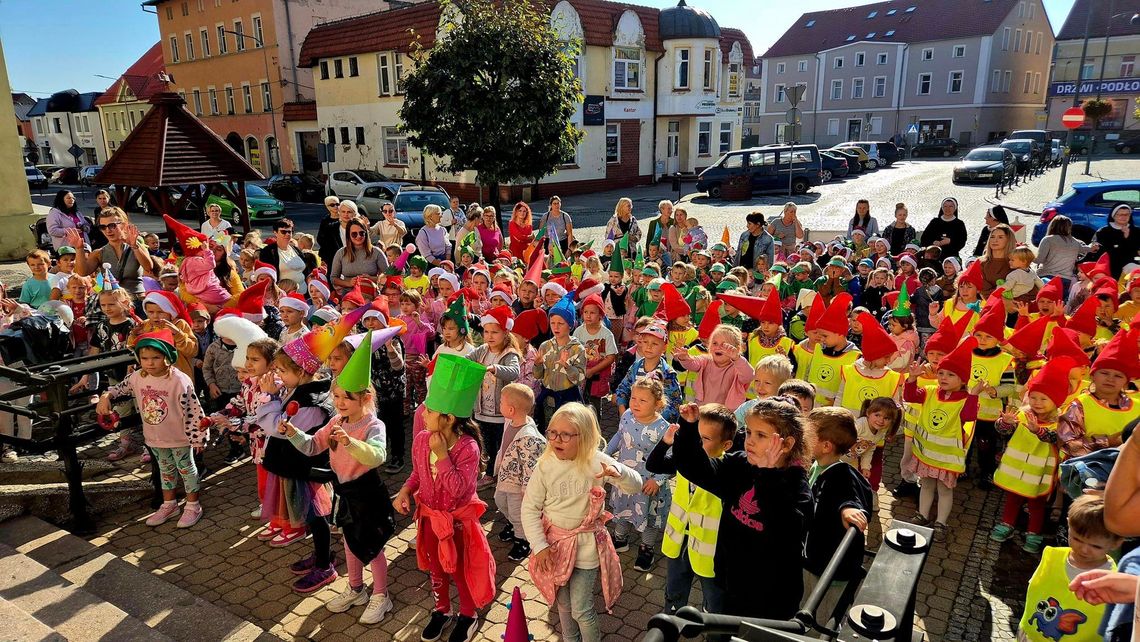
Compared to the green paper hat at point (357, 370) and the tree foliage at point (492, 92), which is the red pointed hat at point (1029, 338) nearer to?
the green paper hat at point (357, 370)

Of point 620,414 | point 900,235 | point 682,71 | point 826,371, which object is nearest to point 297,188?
point 682,71

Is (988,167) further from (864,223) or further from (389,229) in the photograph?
(389,229)

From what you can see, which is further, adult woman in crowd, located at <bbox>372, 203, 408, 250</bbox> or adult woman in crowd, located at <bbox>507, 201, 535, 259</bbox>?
adult woman in crowd, located at <bbox>507, 201, 535, 259</bbox>

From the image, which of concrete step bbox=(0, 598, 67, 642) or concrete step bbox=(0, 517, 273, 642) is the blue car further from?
concrete step bbox=(0, 598, 67, 642)

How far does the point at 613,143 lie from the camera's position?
33125 mm

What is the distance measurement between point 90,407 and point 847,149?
3536 centimetres

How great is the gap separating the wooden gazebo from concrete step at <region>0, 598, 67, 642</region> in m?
8.48

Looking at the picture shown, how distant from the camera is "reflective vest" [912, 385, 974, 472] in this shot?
16.4ft

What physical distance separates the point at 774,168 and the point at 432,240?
20.5 meters

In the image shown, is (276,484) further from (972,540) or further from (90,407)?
(972,540)

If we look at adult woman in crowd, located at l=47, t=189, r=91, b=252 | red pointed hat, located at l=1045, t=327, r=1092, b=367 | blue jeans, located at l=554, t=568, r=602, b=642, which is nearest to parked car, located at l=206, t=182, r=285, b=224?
adult woman in crowd, located at l=47, t=189, r=91, b=252

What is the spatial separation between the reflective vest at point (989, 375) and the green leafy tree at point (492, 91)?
14.5m

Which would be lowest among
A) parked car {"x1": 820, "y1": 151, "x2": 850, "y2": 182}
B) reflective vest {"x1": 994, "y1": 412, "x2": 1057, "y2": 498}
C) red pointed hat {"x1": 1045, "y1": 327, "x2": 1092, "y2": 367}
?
reflective vest {"x1": 994, "y1": 412, "x2": 1057, "y2": 498}

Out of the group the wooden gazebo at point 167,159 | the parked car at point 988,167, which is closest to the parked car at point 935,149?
the parked car at point 988,167
